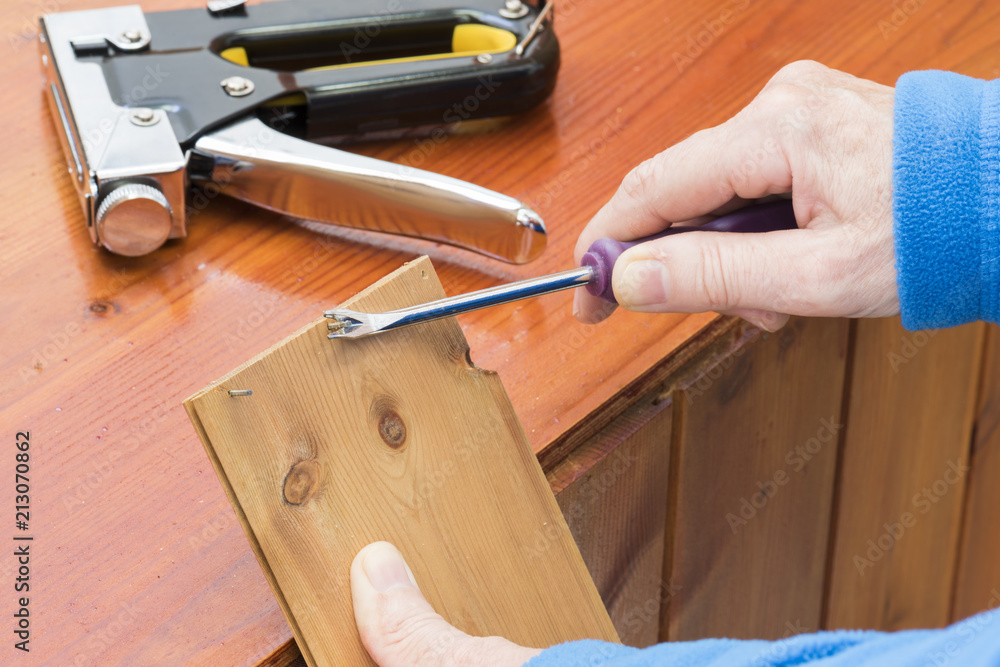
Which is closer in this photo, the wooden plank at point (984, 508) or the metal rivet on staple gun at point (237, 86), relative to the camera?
the metal rivet on staple gun at point (237, 86)

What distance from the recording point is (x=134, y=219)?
1.66ft

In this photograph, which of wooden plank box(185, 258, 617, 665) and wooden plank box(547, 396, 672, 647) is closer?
wooden plank box(185, 258, 617, 665)

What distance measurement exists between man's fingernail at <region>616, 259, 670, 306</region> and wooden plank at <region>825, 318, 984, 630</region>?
264 mm

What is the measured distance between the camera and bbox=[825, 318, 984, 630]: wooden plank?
2.27ft

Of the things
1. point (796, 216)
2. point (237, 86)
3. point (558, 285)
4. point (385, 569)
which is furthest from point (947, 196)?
point (237, 86)

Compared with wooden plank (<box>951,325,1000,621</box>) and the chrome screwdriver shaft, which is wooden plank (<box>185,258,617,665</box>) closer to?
the chrome screwdriver shaft

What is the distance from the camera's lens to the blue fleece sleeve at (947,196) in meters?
0.41

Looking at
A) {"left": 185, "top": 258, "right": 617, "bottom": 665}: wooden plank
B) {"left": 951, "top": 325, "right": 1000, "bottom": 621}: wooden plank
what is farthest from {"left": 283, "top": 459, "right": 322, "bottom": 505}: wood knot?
{"left": 951, "top": 325, "right": 1000, "bottom": 621}: wooden plank

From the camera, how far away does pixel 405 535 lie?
408 mm

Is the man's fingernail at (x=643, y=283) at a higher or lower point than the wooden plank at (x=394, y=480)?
higher

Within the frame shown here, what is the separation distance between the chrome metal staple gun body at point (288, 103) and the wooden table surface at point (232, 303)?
2 centimetres

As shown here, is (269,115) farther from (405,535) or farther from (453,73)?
(405,535)

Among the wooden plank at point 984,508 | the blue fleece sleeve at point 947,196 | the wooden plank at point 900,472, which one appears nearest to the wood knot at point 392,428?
the blue fleece sleeve at point 947,196

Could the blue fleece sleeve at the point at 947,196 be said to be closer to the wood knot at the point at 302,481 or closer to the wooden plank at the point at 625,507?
the wooden plank at the point at 625,507
